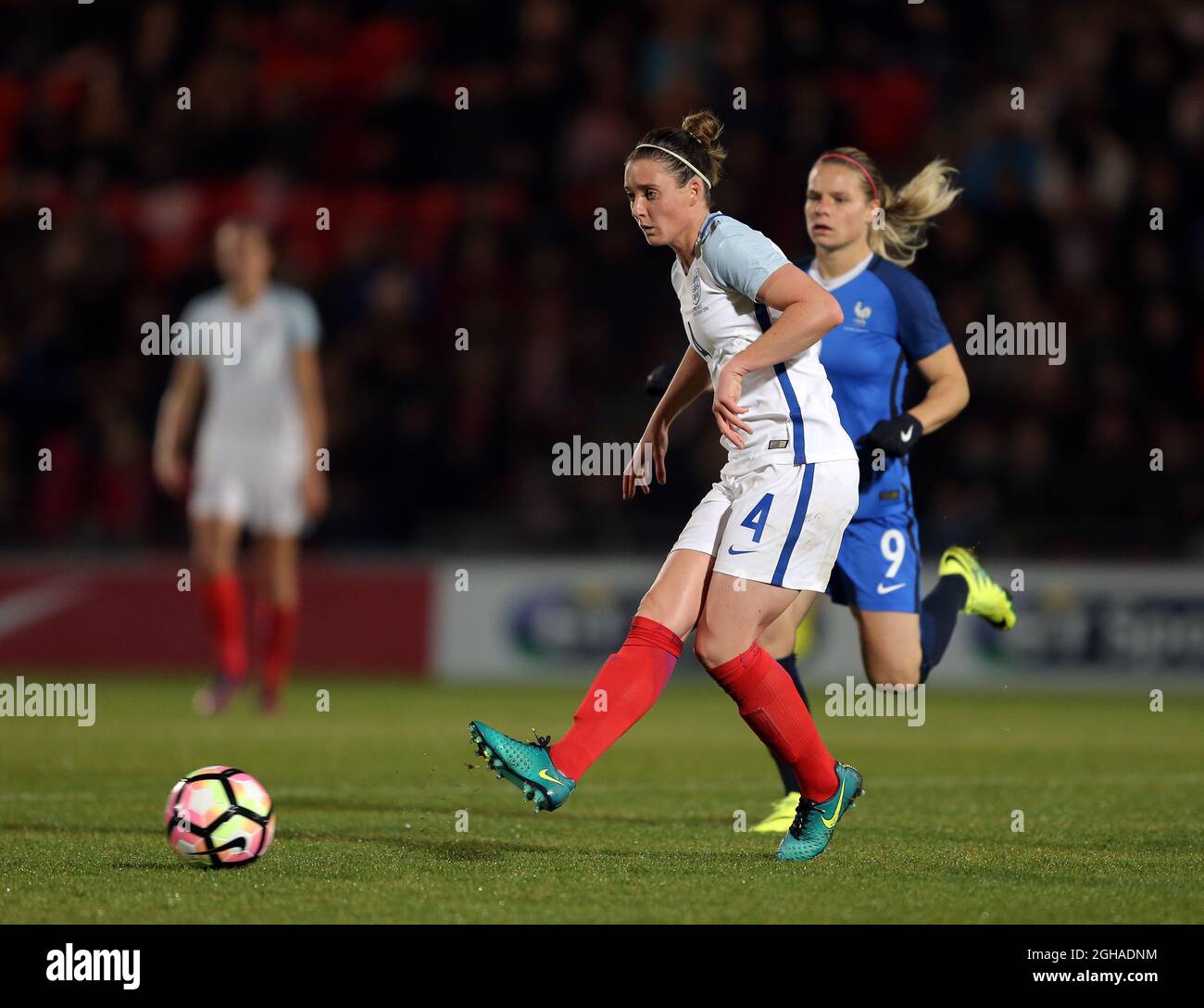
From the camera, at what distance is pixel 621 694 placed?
5129 mm

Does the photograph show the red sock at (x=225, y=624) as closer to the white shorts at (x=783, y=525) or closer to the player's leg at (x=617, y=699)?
the player's leg at (x=617, y=699)

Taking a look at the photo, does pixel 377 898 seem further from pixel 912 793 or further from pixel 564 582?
pixel 564 582

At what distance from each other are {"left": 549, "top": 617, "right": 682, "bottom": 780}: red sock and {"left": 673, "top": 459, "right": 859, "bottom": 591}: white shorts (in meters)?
0.27

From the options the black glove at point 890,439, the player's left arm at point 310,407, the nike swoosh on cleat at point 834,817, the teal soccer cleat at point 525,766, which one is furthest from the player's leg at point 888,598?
the player's left arm at point 310,407

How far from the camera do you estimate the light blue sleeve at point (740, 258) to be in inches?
199

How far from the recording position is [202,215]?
15.4 metres

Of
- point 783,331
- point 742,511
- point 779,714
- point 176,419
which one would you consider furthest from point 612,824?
point 176,419

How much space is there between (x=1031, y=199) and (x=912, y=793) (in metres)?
8.16

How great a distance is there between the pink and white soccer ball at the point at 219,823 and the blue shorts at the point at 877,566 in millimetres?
2148

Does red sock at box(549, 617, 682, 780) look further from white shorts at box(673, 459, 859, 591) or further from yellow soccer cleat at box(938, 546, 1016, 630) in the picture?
yellow soccer cleat at box(938, 546, 1016, 630)

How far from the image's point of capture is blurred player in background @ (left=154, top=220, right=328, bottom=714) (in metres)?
10.6

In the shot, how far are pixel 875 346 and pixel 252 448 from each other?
215 inches

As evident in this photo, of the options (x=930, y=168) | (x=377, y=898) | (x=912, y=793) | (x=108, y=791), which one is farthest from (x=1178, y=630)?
(x=377, y=898)

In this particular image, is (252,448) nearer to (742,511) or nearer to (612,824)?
(612,824)
